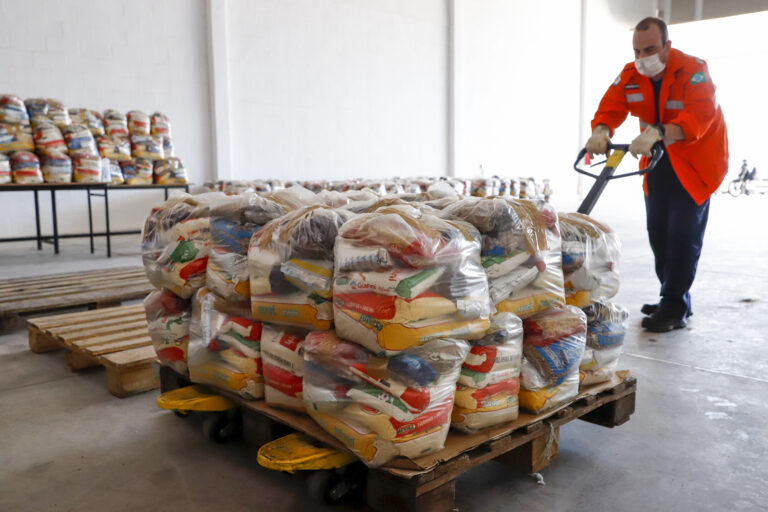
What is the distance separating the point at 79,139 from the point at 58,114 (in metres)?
0.50

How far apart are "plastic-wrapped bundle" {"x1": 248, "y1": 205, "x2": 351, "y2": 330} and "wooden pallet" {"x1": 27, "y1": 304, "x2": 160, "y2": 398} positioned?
1.13 meters

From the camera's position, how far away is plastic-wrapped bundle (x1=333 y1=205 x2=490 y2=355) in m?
1.70

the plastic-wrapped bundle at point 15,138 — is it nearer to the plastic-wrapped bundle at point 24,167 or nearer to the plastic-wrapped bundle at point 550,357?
the plastic-wrapped bundle at point 24,167

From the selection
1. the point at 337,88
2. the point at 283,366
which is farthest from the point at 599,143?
the point at 337,88

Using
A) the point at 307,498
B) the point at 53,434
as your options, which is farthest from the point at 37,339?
the point at 307,498

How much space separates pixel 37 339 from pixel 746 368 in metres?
4.00

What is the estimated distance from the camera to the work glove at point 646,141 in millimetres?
3361

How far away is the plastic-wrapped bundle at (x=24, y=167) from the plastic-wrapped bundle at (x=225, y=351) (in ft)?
17.2

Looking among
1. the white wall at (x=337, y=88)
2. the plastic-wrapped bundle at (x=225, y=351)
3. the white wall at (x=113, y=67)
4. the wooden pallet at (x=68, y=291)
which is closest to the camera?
the plastic-wrapped bundle at (x=225, y=351)

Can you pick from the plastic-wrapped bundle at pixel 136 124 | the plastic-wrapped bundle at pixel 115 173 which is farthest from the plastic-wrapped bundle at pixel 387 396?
the plastic-wrapped bundle at pixel 136 124

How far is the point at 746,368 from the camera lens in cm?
321

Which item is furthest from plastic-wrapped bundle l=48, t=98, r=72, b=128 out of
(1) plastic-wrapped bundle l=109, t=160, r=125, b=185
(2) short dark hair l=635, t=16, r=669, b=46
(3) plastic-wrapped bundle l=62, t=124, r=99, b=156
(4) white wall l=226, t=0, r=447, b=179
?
(2) short dark hair l=635, t=16, r=669, b=46

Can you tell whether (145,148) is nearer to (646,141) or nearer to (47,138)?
(47,138)

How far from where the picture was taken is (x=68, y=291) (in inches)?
179
